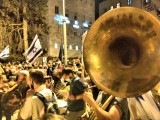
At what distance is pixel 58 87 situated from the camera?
7.26 meters

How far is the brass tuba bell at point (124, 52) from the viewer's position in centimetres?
308

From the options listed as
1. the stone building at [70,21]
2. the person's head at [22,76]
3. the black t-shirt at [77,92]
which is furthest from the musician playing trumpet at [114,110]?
the stone building at [70,21]

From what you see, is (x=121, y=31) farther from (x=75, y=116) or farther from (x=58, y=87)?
(x=58, y=87)

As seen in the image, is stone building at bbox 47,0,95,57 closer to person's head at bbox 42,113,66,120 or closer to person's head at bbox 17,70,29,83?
person's head at bbox 17,70,29,83

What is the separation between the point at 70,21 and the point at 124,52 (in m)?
48.4

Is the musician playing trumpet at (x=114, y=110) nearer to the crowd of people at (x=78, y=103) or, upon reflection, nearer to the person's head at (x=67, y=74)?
the crowd of people at (x=78, y=103)

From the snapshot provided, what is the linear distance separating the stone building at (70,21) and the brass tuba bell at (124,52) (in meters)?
40.7

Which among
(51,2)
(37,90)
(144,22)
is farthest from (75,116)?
(51,2)

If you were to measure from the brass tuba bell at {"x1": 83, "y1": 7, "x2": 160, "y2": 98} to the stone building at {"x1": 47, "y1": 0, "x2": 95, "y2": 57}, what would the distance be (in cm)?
4068

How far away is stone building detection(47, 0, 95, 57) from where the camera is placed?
4606 centimetres

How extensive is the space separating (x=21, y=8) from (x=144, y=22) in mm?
30571

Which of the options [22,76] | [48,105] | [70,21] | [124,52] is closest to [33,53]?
[22,76]

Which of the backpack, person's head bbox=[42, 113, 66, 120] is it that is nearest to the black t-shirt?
the backpack

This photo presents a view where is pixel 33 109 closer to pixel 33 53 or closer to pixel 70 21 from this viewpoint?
pixel 33 53
